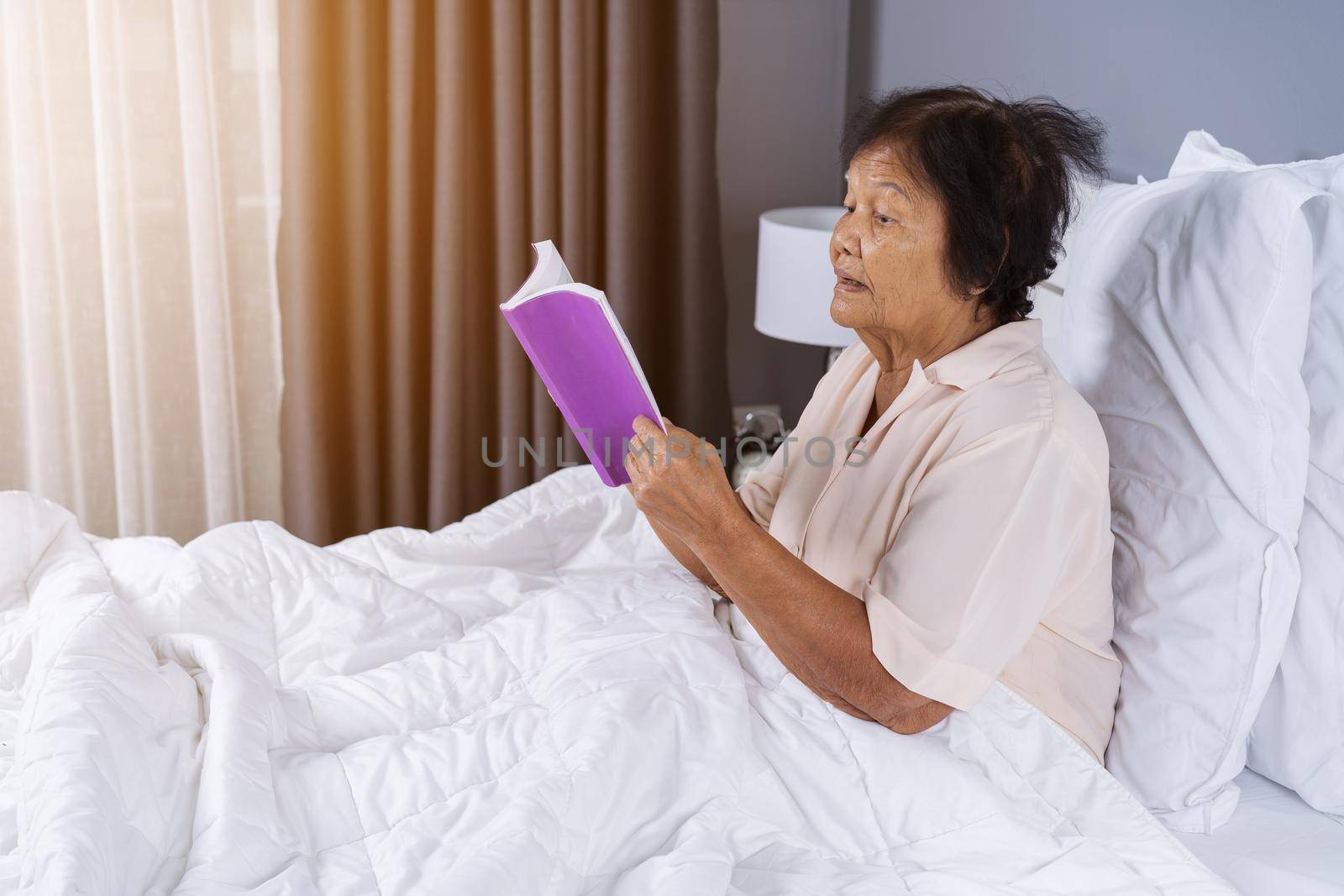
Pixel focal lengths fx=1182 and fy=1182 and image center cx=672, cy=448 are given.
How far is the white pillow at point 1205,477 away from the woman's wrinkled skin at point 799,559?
0.21 m

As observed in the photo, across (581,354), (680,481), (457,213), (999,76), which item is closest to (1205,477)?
(680,481)

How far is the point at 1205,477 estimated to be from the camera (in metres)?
1.24

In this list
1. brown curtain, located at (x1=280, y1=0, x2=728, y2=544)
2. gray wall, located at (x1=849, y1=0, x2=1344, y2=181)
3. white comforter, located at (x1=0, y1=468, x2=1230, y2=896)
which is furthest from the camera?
brown curtain, located at (x1=280, y1=0, x2=728, y2=544)

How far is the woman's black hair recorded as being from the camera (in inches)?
49.3

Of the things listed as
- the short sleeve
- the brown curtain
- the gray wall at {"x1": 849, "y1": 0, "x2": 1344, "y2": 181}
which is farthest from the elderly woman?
the brown curtain

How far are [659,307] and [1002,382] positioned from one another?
5.74 ft

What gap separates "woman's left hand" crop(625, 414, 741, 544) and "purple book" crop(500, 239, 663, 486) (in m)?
0.04

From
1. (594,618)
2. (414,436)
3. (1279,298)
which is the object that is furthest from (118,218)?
(1279,298)

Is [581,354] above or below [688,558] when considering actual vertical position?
above

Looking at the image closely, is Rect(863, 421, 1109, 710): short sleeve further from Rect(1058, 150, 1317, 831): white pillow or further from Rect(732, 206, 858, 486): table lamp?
Rect(732, 206, 858, 486): table lamp

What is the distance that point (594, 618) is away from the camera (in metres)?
1.38

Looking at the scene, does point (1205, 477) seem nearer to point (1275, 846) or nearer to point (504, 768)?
point (1275, 846)

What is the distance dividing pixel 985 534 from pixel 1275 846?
44cm

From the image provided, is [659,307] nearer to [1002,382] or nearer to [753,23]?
[753,23]
